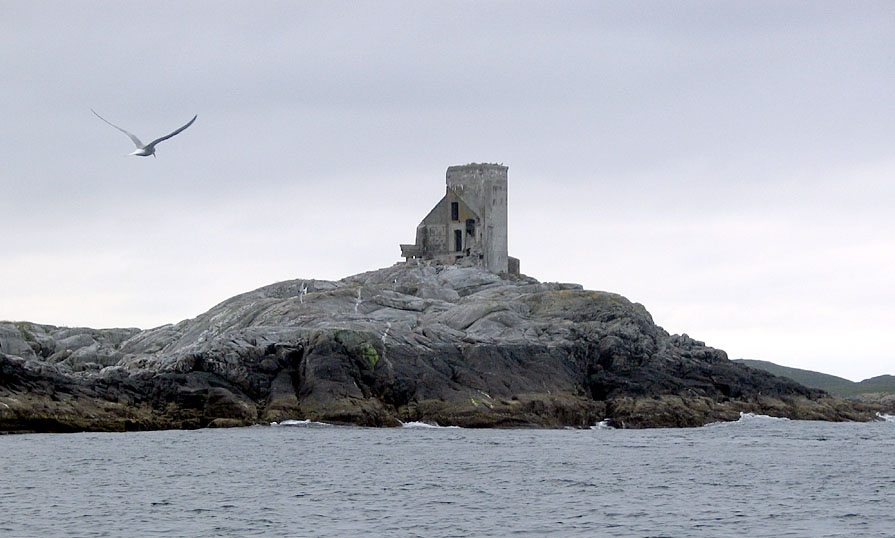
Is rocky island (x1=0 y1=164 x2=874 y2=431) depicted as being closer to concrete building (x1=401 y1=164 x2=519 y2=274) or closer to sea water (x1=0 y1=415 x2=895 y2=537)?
sea water (x1=0 y1=415 x2=895 y2=537)

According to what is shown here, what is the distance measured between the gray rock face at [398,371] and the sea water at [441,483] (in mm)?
2024

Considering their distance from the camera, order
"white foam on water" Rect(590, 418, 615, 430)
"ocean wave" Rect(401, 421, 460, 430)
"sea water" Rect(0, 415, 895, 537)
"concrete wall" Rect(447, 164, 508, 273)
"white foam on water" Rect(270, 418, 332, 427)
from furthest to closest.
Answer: "concrete wall" Rect(447, 164, 508, 273) < "white foam on water" Rect(590, 418, 615, 430) < "ocean wave" Rect(401, 421, 460, 430) < "white foam on water" Rect(270, 418, 332, 427) < "sea water" Rect(0, 415, 895, 537)

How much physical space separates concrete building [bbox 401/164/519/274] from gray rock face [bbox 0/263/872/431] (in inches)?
568

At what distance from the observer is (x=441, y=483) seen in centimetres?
3931

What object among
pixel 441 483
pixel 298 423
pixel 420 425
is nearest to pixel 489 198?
pixel 420 425

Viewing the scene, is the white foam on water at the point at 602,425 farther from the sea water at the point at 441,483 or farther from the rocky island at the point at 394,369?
the sea water at the point at 441,483

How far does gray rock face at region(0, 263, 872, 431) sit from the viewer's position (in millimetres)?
56812

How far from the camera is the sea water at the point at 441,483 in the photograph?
103 feet

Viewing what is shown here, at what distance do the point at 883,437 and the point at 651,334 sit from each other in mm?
13301

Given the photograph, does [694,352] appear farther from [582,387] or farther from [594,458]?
[594,458]

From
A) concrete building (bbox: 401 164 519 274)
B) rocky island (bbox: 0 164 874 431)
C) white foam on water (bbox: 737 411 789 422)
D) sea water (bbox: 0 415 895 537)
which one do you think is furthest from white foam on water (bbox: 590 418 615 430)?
concrete building (bbox: 401 164 519 274)

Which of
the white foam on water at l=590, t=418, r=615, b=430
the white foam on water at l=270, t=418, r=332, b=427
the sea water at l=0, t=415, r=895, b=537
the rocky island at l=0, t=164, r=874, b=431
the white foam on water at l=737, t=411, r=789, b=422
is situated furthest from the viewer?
the white foam on water at l=737, t=411, r=789, b=422

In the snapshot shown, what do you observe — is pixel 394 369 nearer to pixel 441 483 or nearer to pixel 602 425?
pixel 602 425

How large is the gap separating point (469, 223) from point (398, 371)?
30912mm
